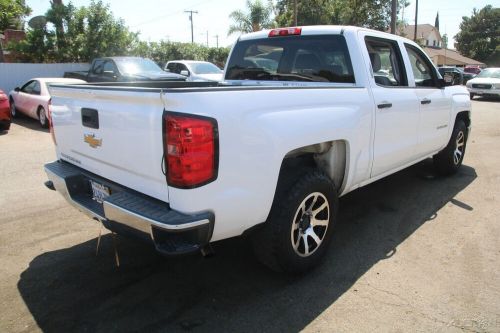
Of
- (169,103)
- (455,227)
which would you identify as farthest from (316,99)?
(455,227)

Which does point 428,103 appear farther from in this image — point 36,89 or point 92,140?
point 36,89

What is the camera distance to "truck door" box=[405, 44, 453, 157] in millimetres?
4796

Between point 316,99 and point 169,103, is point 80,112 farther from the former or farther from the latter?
point 316,99

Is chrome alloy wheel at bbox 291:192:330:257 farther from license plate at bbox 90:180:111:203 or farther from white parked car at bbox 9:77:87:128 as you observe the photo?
white parked car at bbox 9:77:87:128

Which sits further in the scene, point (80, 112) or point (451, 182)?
point (451, 182)

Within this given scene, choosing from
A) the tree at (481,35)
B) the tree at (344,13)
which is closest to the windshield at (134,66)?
the tree at (344,13)

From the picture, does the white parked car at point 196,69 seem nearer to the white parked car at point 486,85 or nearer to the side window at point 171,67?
the side window at point 171,67

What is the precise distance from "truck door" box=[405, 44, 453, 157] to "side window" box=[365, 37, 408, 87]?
0.15m

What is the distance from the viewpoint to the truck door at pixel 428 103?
15.7ft

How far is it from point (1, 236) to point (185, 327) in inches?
97.7

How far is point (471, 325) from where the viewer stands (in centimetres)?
Answer: 282

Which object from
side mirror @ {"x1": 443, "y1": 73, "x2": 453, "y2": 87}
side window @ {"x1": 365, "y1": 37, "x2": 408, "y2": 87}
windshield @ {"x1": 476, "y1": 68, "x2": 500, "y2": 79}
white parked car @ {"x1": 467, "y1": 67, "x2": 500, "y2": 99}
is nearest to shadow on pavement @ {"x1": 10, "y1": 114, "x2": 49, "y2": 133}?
side window @ {"x1": 365, "y1": 37, "x2": 408, "y2": 87}

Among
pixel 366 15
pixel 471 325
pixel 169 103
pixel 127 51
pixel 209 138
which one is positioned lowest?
pixel 471 325

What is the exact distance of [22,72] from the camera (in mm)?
17078
